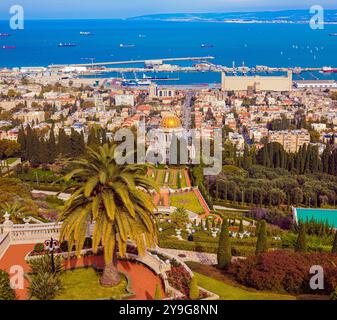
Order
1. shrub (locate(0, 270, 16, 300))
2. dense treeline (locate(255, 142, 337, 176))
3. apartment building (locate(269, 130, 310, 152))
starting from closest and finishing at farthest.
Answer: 1. shrub (locate(0, 270, 16, 300))
2. dense treeline (locate(255, 142, 337, 176))
3. apartment building (locate(269, 130, 310, 152))

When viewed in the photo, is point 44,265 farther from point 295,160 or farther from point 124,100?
point 124,100

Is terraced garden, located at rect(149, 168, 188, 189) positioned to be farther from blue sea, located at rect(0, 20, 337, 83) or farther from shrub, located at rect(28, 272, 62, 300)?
blue sea, located at rect(0, 20, 337, 83)

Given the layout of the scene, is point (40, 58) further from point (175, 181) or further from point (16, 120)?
point (175, 181)

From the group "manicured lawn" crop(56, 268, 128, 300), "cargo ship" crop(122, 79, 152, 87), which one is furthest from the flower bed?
A: "cargo ship" crop(122, 79, 152, 87)

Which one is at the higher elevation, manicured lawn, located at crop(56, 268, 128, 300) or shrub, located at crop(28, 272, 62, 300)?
shrub, located at crop(28, 272, 62, 300)

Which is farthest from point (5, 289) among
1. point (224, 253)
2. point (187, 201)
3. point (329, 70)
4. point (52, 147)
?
point (329, 70)

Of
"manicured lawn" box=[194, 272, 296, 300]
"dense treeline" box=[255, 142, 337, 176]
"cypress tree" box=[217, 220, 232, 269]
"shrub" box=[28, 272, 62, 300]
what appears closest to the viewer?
"shrub" box=[28, 272, 62, 300]
